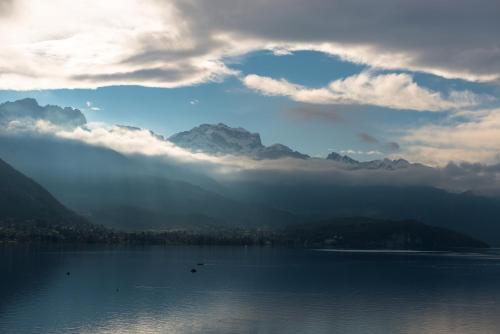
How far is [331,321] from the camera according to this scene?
162625 millimetres

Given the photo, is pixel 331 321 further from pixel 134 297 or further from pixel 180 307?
pixel 134 297

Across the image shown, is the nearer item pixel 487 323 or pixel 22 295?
pixel 487 323

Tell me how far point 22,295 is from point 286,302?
87138 millimetres

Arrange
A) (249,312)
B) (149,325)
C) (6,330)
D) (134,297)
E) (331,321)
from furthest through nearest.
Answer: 1. (134,297)
2. (249,312)
3. (331,321)
4. (149,325)
5. (6,330)

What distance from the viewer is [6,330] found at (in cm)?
13850

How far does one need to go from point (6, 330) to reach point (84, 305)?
→ 4282cm

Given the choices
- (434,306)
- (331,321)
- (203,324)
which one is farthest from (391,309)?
(203,324)

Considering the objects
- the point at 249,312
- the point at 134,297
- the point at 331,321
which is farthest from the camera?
the point at 134,297

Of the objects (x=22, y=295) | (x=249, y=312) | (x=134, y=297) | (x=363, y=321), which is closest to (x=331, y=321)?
(x=363, y=321)

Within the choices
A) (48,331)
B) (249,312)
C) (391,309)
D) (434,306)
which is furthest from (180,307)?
(434,306)

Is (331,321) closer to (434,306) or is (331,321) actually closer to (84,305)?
(434,306)


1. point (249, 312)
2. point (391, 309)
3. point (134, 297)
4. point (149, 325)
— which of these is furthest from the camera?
point (134, 297)

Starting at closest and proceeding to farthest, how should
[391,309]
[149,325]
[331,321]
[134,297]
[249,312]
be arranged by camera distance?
[149,325] → [331,321] → [249,312] → [391,309] → [134,297]

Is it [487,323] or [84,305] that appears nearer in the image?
[487,323]
